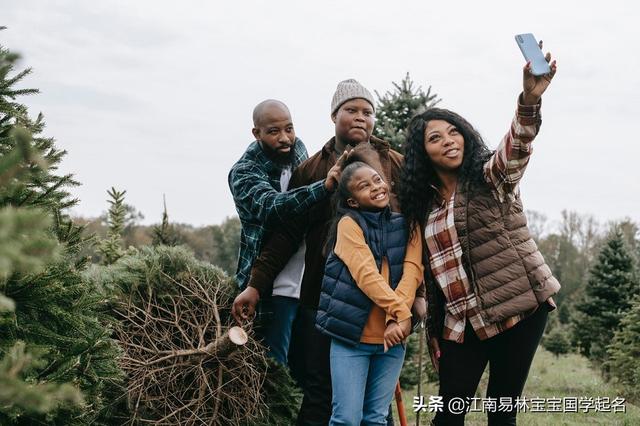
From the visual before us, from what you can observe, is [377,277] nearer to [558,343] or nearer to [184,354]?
[184,354]

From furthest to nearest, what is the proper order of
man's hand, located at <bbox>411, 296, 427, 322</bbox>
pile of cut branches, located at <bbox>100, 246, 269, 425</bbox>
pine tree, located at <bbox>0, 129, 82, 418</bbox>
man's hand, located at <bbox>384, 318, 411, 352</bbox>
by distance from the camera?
pile of cut branches, located at <bbox>100, 246, 269, 425</bbox> < man's hand, located at <bbox>411, 296, 427, 322</bbox> < man's hand, located at <bbox>384, 318, 411, 352</bbox> < pine tree, located at <bbox>0, 129, 82, 418</bbox>

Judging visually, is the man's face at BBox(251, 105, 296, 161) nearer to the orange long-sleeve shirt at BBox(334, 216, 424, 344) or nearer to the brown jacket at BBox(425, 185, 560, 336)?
the orange long-sleeve shirt at BBox(334, 216, 424, 344)

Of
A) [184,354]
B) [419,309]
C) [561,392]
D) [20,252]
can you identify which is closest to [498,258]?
[419,309]

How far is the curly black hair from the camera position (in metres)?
3.52

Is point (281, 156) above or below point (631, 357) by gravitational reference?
above

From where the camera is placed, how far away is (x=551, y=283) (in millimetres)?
3355

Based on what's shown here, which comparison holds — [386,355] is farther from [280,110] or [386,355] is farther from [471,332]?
[280,110]

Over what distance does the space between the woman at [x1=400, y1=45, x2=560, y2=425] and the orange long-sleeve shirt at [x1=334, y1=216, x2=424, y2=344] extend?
13 cm

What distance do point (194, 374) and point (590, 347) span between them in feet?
41.4

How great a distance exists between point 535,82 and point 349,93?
4.01 feet

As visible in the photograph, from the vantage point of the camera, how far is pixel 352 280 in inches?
134

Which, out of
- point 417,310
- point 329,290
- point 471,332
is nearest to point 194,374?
point 329,290

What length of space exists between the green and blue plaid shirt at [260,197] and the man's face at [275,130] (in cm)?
10

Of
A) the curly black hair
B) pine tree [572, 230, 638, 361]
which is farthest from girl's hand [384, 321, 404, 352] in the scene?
pine tree [572, 230, 638, 361]
